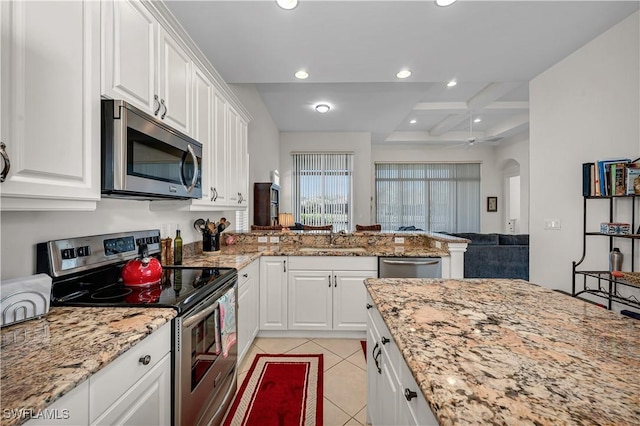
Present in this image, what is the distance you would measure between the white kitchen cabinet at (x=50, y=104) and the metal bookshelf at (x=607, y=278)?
326 cm

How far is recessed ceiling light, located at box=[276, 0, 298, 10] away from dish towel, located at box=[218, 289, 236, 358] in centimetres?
192

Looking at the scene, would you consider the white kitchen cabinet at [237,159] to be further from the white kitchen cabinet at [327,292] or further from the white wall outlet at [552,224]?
the white wall outlet at [552,224]

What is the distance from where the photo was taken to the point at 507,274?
14.0 ft

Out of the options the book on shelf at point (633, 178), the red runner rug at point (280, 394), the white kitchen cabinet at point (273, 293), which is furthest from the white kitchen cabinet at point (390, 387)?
the book on shelf at point (633, 178)

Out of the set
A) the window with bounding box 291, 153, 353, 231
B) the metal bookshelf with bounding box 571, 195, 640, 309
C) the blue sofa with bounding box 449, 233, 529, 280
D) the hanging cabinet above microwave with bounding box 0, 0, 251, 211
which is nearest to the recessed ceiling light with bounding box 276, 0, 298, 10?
the hanging cabinet above microwave with bounding box 0, 0, 251, 211

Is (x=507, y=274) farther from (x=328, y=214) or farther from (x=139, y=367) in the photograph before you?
(x=139, y=367)

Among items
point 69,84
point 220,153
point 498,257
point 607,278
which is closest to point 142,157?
point 69,84

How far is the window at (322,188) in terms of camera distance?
6.63 m

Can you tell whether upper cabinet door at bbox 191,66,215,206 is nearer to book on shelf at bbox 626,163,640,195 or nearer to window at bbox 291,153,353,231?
book on shelf at bbox 626,163,640,195

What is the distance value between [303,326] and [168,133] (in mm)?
2105

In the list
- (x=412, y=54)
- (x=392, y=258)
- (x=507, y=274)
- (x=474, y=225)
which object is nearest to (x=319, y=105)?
(x=412, y=54)

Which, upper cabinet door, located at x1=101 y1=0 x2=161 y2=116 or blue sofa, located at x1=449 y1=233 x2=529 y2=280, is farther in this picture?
blue sofa, located at x1=449 y1=233 x2=529 y2=280

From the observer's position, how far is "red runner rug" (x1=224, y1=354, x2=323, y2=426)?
172cm

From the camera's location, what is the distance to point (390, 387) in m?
1.05
